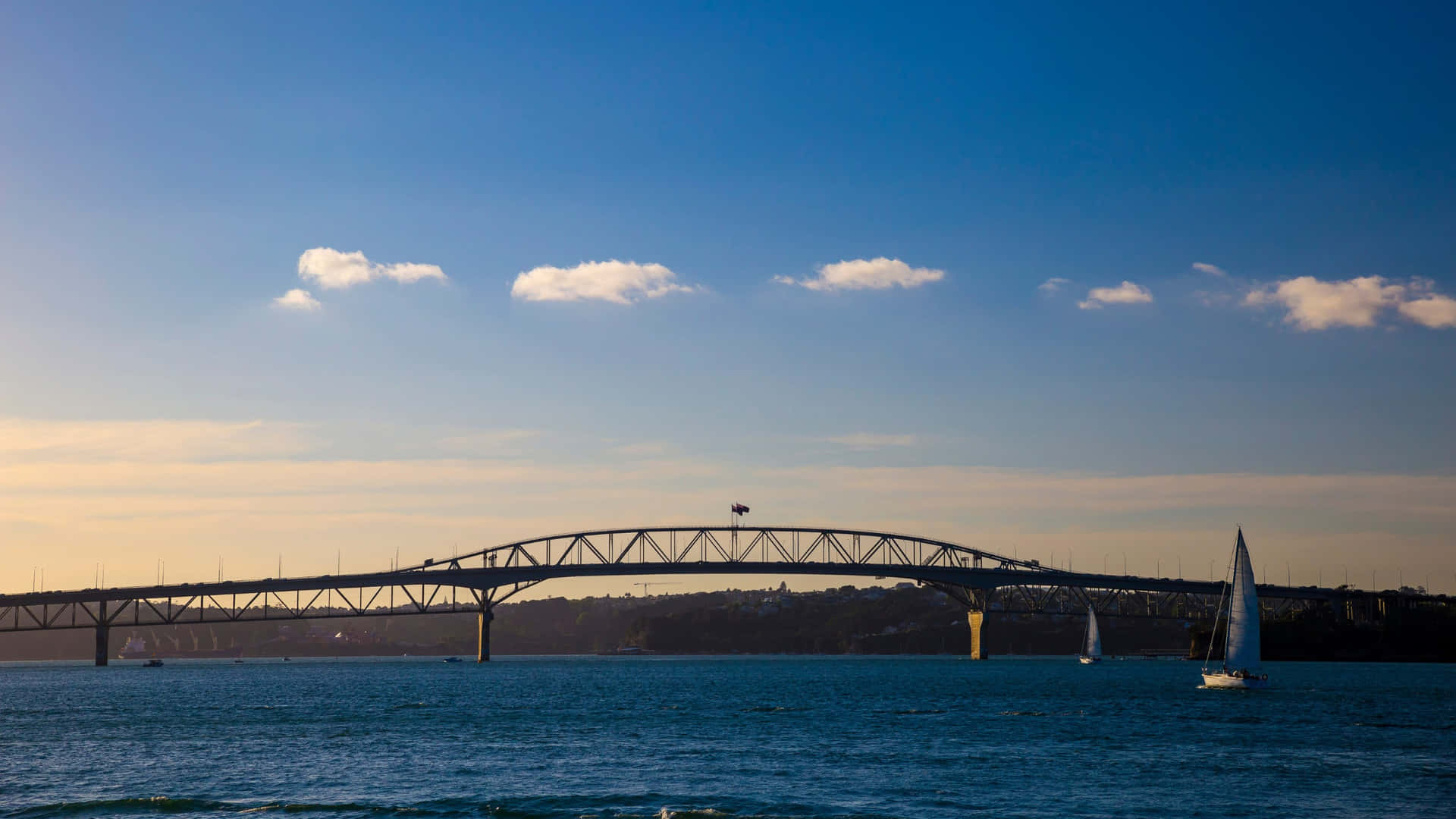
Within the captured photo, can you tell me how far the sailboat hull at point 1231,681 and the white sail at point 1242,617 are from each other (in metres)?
1.10

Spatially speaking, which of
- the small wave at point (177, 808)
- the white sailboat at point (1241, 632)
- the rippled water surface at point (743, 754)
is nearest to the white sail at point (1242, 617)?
the white sailboat at point (1241, 632)

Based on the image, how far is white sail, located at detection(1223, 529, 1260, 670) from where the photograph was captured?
101688 mm

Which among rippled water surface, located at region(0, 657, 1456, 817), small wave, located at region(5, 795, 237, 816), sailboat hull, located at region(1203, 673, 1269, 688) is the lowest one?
sailboat hull, located at region(1203, 673, 1269, 688)

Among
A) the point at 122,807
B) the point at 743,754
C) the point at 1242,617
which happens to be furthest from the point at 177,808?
the point at 1242,617

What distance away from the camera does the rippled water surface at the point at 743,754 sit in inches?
1727

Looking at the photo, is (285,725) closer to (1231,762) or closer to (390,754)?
(390,754)

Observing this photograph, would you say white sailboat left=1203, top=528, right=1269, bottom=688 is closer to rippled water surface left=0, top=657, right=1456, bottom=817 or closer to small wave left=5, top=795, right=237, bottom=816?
rippled water surface left=0, top=657, right=1456, bottom=817

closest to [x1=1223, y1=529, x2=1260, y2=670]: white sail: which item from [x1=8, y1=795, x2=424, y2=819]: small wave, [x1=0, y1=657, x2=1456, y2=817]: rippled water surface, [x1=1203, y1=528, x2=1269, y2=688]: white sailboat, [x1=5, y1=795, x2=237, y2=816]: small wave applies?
[x1=1203, y1=528, x2=1269, y2=688]: white sailboat

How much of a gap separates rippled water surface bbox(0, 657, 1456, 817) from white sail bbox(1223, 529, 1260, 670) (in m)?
3.78

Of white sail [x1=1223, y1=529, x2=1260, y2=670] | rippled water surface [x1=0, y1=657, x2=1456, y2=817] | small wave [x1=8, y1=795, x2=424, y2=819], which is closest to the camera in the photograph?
small wave [x1=8, y1=795, x2=424, y2=819]

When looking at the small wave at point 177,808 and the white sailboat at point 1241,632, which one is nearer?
the small wave at point 177,808

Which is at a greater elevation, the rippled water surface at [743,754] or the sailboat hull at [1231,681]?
the rippled water surface at [743,754]

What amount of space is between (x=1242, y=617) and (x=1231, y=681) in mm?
5572

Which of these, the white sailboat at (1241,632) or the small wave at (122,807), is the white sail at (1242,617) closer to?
the white sailboat at (1241,632)
